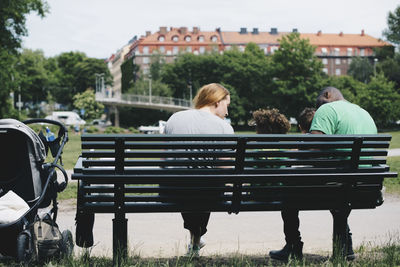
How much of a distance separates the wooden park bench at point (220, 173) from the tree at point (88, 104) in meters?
93.0

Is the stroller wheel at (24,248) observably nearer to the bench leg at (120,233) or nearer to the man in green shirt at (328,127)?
the bench leg at (120,233)

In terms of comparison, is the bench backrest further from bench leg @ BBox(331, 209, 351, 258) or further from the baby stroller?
the baby stroller

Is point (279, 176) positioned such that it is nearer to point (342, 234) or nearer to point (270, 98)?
point (342, 234)

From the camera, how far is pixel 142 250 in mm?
5293

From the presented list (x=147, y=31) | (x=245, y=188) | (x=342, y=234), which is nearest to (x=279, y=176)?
(x=245, y=188)

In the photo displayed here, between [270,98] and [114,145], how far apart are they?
70.8 m

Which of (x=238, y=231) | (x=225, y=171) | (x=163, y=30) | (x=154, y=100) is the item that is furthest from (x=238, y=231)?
(x=163, y=30)

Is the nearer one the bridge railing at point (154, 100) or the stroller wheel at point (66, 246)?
the stroller wheel at point (66, 246)

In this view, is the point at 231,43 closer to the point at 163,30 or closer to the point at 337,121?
the point at 163,30

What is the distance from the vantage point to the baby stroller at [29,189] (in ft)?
14.1

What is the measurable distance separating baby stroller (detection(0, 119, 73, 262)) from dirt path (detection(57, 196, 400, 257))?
57cm

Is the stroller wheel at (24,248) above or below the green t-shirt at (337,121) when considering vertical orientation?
below

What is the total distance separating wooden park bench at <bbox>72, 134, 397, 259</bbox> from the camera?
4.17 m

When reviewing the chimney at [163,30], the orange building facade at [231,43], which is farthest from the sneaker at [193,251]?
the chimney at [163,30]
